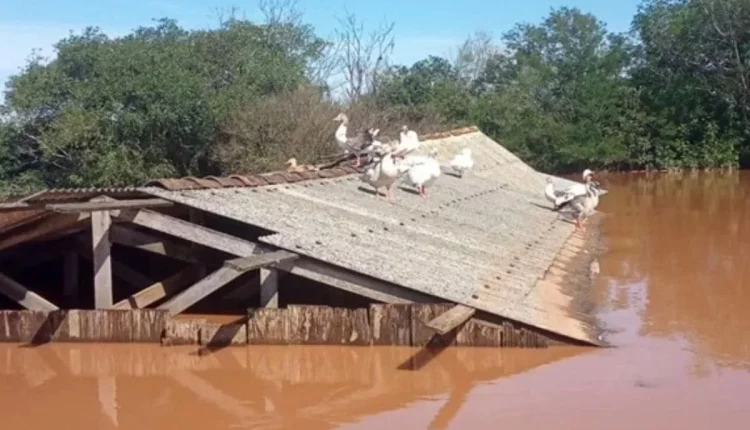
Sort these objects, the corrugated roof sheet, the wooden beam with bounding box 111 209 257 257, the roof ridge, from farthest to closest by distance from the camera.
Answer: the roof ridge
the wooden beam with bounding box 111 209 257 257
the corrugated roof sheet

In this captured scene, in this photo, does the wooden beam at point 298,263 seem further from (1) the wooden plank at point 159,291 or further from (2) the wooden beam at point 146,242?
(1) the wooden plank at point 159,291

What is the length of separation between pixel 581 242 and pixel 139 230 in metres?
8.07

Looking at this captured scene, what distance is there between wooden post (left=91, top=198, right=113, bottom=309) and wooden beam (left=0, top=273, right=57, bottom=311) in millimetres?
678

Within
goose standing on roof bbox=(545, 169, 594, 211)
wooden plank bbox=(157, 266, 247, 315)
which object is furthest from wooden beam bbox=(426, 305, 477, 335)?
goose standing on roof bbox=(545, 169, 594, 211)

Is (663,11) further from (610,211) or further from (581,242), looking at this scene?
(581,242)

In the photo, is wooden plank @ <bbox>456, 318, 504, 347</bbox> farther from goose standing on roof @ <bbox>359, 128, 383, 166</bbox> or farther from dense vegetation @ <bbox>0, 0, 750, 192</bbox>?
dense vegetation @ <bbox>0, 0, 750, 192</bbox>

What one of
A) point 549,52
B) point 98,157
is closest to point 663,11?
point 549,52

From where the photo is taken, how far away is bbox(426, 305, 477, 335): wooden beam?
8375mm

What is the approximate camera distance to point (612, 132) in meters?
41.9

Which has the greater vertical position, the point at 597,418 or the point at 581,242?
the point at 581,242

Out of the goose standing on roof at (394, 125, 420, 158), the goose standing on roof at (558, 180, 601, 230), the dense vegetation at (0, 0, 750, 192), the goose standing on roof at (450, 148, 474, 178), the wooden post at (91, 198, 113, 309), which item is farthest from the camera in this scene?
the dense vegetation at (0, 0, 750, 192)

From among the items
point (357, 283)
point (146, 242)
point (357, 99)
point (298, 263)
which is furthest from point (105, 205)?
point (357, 99)

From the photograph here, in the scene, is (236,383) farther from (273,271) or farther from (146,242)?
(146,242)

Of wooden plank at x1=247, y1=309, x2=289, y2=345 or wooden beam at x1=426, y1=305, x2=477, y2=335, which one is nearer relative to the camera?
wooden beam at x1=426, y1=305, x2=477, y2=335
